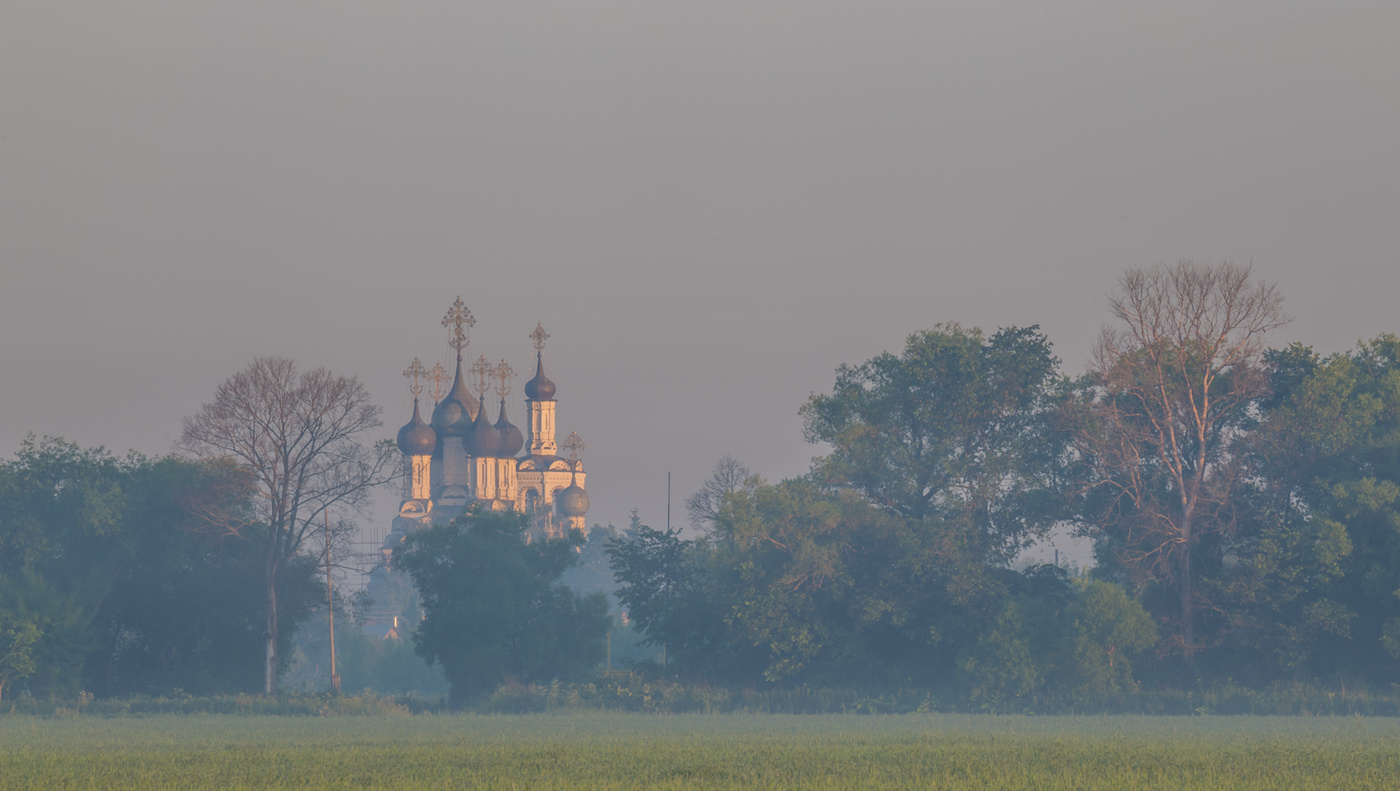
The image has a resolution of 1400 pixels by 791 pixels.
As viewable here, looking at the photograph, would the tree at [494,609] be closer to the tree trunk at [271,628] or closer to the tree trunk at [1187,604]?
the tree trunk at [271,628]

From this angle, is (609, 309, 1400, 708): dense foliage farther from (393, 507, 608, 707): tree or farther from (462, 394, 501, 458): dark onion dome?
(462, 394, 501, 458): dark onion dome

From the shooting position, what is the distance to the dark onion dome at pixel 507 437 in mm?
138250

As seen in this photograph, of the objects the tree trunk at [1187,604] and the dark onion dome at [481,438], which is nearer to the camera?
the tree trunk at [1187,604]

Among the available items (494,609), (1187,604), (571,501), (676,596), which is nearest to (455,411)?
(571,501)

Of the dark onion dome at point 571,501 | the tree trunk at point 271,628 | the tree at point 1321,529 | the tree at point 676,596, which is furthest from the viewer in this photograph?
the dark onion dome at point 571,501

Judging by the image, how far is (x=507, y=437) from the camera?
138 meters

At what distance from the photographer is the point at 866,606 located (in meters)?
50.4

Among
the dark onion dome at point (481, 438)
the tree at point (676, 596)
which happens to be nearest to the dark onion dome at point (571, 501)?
the dark onion dome at point (481, 438)

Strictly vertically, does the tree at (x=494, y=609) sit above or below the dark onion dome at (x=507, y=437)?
below

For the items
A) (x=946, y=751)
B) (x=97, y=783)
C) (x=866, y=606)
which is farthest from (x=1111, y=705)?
(x=97, y=783)

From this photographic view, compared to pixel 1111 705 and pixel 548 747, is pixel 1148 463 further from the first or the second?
pixel 548 747

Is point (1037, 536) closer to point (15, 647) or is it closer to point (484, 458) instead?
point (15, 647)

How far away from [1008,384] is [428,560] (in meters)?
26.7

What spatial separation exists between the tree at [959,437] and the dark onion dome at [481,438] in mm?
85529
